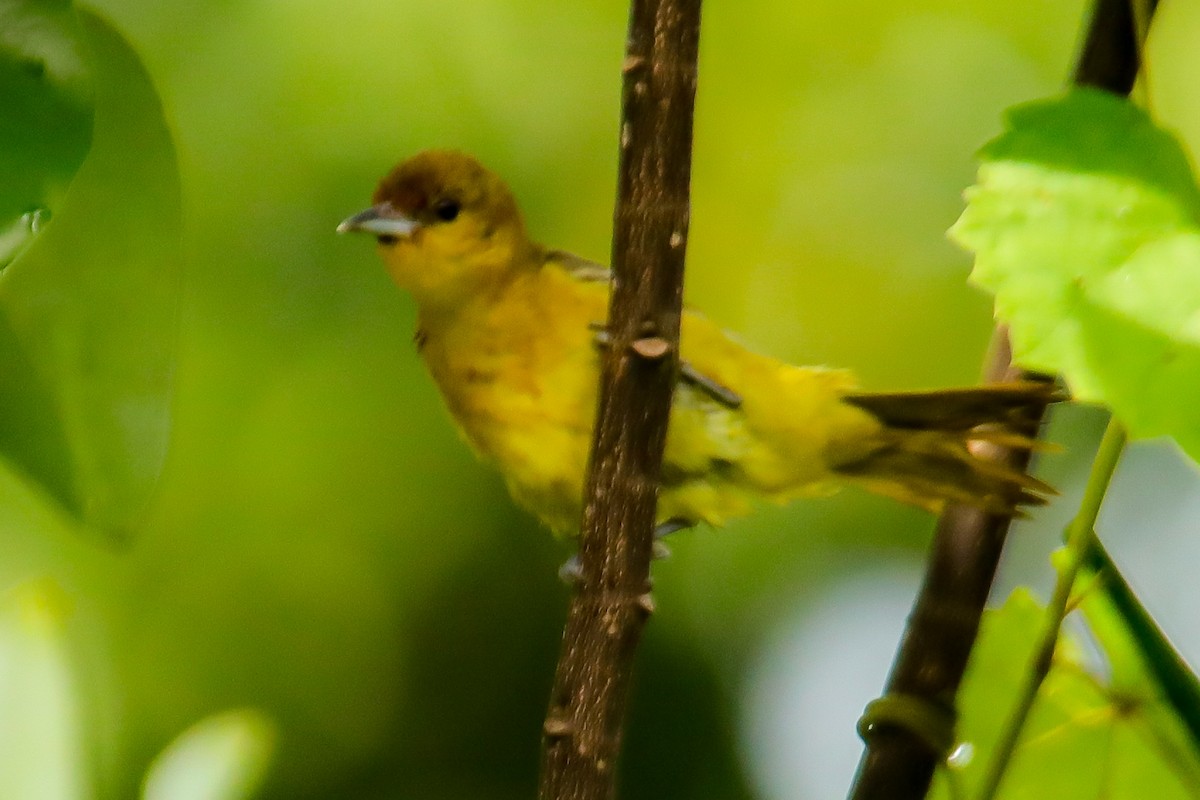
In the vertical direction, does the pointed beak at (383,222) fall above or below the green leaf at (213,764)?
above

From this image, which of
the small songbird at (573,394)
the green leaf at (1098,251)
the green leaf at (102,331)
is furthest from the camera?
the small songbird at (573,394)

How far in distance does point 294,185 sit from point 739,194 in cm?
79

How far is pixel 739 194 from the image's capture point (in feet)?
7.47

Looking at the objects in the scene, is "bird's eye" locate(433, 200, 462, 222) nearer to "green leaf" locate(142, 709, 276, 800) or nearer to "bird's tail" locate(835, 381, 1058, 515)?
"bird's tail" locate(835, 381, 1058, 515)

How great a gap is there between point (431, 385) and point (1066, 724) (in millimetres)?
1473

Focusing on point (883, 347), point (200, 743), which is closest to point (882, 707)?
point (200, 743)

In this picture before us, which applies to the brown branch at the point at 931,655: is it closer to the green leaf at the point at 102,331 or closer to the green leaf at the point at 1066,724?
the green leaf at the point at 1066,724

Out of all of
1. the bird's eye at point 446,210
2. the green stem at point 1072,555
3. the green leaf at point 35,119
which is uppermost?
the green leaf at point 35,119

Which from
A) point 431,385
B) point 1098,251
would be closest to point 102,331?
point 1098,251

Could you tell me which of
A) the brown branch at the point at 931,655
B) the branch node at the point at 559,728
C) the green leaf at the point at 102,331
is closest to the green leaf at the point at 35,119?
the green leaf at the point at 102,331

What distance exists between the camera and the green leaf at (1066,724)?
0.90 metres

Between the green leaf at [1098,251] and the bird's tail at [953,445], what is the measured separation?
30 cm

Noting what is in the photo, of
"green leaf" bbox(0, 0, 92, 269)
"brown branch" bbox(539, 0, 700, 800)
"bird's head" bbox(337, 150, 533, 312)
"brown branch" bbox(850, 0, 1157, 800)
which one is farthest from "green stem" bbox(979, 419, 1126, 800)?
"bird's head" bbox(337, 150, 533, 312)

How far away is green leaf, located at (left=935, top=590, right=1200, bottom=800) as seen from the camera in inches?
35.6
